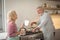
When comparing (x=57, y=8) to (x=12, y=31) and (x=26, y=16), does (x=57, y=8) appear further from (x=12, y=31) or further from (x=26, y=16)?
(x=12, y=31)

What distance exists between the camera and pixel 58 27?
172 inches

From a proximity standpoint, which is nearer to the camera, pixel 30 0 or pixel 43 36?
pixel 43 36

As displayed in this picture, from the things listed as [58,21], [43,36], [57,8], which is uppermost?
[57,8]

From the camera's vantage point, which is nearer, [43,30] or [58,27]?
[43,30]

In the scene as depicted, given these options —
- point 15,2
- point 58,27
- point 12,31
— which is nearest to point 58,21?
point 58,27

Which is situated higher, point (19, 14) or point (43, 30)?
point (19, 14)

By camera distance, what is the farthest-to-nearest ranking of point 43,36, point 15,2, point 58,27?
1. point 15,2
2. point 58,27
3. point 43,36

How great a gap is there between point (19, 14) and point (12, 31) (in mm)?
1787

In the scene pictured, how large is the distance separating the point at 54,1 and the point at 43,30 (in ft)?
6.05

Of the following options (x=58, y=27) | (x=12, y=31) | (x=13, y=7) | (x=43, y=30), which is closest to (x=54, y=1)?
(x=58, y=27)

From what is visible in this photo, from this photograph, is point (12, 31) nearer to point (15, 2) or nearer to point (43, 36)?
point (43, 36)

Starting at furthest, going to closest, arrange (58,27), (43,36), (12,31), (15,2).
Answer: (15,2) → (58,27) → (43,36) → (12,31)

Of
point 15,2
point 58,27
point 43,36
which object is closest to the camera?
point 43,36

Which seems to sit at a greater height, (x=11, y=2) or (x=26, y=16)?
(x=11, y=2)
